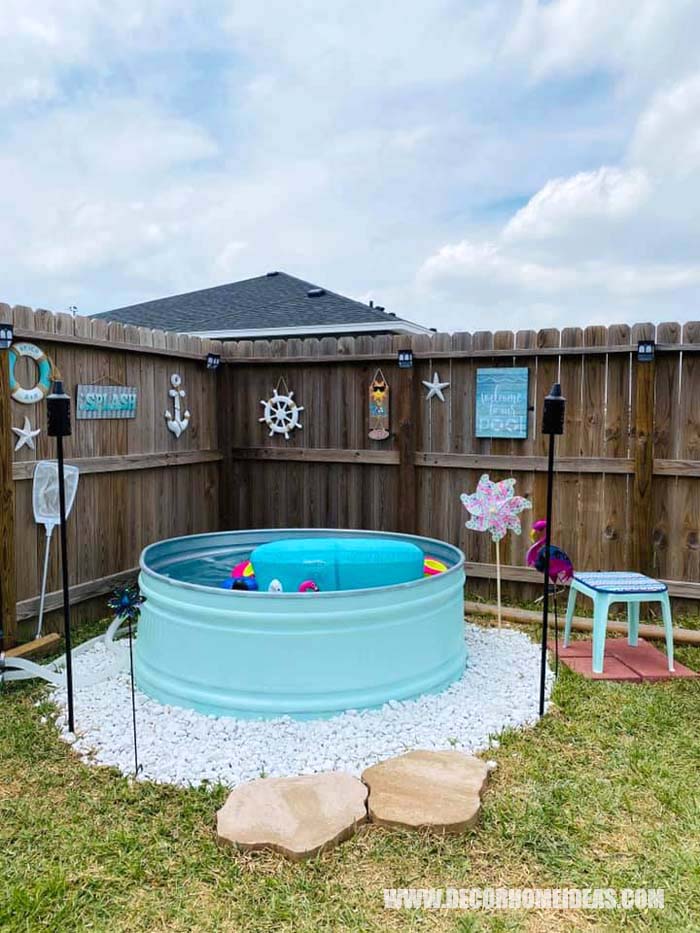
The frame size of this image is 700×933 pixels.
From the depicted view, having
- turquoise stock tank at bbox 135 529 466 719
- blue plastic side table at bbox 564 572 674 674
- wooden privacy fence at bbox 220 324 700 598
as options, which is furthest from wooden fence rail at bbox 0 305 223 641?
blue plastic side table at bbox 564 572 674 674

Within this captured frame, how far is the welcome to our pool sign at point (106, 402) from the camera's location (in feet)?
16.1

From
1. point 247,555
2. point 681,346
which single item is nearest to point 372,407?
point 247,555

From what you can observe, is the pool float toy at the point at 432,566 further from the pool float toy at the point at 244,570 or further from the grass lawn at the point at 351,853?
the grass lawn at the point at 351,853

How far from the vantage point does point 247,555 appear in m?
5.49

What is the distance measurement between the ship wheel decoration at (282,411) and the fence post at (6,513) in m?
2.65

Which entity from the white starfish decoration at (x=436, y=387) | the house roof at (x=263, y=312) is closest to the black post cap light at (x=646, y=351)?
the white starfish decoration at (x=436, y=387)

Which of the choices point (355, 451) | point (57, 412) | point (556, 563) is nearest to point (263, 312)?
point (355, 451)

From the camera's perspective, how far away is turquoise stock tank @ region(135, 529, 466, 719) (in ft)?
11.3

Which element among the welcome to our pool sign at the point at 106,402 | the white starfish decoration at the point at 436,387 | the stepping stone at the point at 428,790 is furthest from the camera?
the white starfish decoration at the point at 436,387

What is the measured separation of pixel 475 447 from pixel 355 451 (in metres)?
1.10

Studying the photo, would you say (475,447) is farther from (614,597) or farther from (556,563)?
(614,597)

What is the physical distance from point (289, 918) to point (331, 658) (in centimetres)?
144

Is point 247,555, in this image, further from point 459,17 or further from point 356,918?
point 459,17

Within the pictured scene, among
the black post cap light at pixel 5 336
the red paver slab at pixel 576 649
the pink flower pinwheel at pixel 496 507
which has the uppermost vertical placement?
the black post cap light at pixel 5 336
